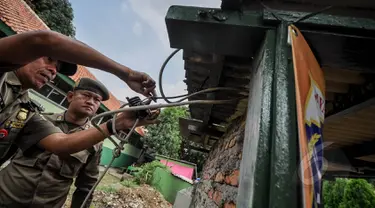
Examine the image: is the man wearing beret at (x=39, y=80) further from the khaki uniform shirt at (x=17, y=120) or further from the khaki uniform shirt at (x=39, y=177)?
the khaki uniform shirt at (x=39, y=177)

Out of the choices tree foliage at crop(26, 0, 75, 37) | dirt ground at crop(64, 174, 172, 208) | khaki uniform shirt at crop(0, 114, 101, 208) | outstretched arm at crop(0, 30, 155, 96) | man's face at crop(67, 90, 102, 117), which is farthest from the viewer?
tree foliage at crop(26, 0, 75, 37)

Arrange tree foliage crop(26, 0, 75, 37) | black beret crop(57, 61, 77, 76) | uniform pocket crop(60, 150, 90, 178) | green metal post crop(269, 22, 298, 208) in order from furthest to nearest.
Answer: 1. tree foliage crop(26, 0, 75, 37)
2. uniform pocket crop(60, 150, 90, 178)
3. black beret crop(57, 61, 77, 76)
4. green metal post crop(269, 22, 298, 208)

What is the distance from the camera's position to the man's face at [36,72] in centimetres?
167

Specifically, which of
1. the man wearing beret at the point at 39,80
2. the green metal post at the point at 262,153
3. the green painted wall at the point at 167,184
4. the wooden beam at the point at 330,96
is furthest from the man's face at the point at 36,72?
the green painted wall at the point at 167,184

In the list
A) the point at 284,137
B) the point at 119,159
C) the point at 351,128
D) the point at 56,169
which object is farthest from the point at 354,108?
the point at 119,159

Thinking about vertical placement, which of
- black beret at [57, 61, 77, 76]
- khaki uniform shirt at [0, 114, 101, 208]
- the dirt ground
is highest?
black beret at [57, 61, 77, 76]

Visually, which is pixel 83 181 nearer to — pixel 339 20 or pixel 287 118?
pixel 287 118

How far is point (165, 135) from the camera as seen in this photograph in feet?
59.7

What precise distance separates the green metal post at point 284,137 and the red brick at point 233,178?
40.9 inches

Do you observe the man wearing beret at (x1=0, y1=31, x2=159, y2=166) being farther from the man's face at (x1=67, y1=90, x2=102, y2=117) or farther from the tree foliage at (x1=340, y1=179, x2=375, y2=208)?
the tree foliage at (x1=340, y1=179, x2=375, y2=208)

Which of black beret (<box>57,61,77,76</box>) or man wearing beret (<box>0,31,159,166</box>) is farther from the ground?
black beret (<box>57,61,77,76</box>)

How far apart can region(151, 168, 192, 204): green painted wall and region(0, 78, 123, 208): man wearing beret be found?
29.2ft

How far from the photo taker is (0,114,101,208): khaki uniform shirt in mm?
2064

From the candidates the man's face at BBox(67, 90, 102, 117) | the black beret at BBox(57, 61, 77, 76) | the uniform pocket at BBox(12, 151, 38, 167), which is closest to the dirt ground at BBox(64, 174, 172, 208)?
the uniform pocket at BBox(12, 151, 38, 167)
